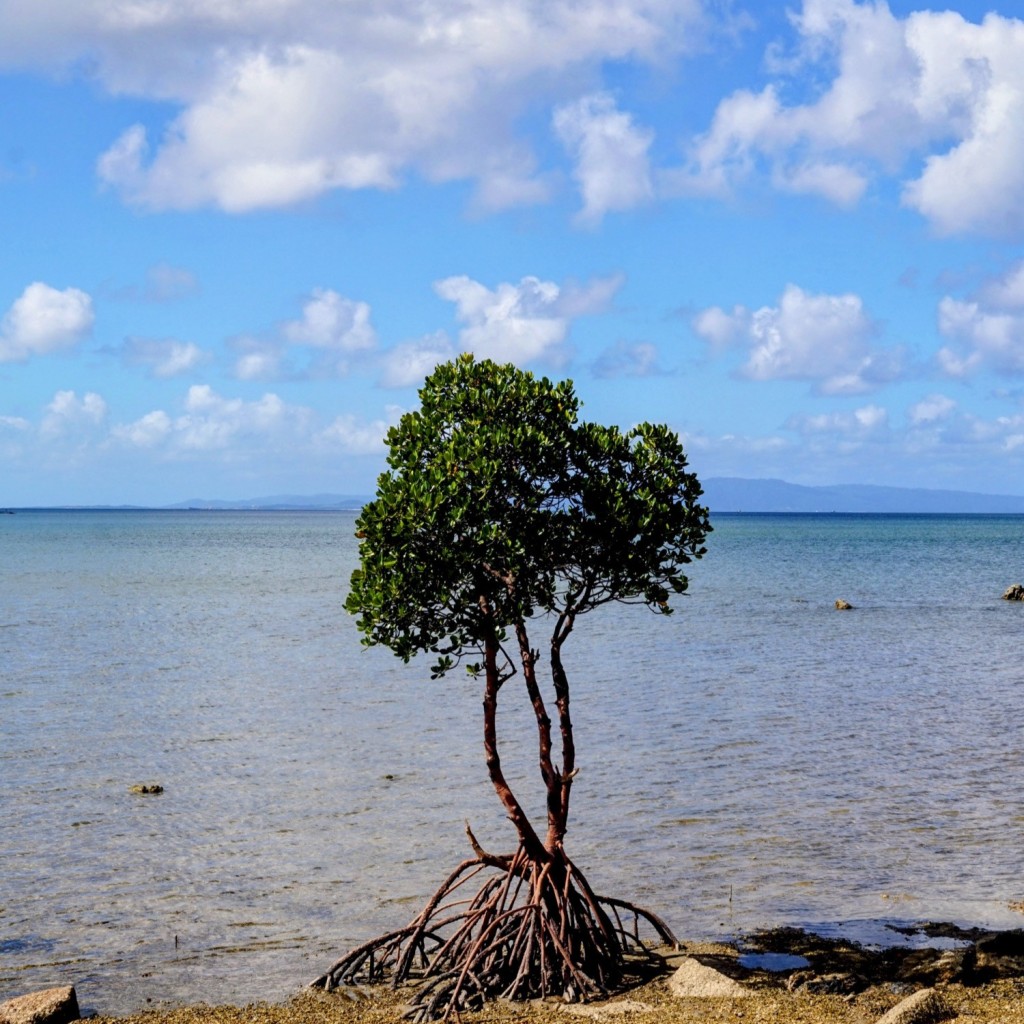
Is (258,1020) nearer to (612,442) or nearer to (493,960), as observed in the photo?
(493,960)

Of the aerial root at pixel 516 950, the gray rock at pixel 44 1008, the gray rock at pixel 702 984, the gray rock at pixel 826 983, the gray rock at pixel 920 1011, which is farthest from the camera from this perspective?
the gray rock at pixel 826 983

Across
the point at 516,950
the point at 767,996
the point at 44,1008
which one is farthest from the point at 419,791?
the point at 767,996

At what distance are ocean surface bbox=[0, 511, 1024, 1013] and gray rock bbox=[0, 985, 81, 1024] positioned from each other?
1250 millimetres

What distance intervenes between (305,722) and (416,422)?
74.7 feet

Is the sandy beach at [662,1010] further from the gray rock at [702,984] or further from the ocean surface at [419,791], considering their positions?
the ocean surface at [419,791]

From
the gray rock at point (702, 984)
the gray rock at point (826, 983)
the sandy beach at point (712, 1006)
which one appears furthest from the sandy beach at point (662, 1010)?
the gray rock at point (826, 983)

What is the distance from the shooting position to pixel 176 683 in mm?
44156

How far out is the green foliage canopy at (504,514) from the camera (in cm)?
1464

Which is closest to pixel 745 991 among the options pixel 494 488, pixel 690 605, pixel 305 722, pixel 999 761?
pixel 494 488

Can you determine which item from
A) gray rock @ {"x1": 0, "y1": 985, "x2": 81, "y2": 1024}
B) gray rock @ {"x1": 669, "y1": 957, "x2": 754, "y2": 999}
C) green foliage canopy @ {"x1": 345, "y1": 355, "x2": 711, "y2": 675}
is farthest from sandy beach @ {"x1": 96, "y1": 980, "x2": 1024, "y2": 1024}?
green foliage canopy @ {"x1": 345, "y1": 355, "x2": 711, "y2": 675}

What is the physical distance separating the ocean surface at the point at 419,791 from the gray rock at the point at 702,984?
317cm

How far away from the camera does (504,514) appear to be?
15000mm

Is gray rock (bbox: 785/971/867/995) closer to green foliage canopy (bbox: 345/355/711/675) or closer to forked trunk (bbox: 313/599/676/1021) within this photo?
forked trunk (bbox: 313/599/676/1021)

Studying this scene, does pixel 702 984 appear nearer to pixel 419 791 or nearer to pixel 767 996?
pixel 767 996
